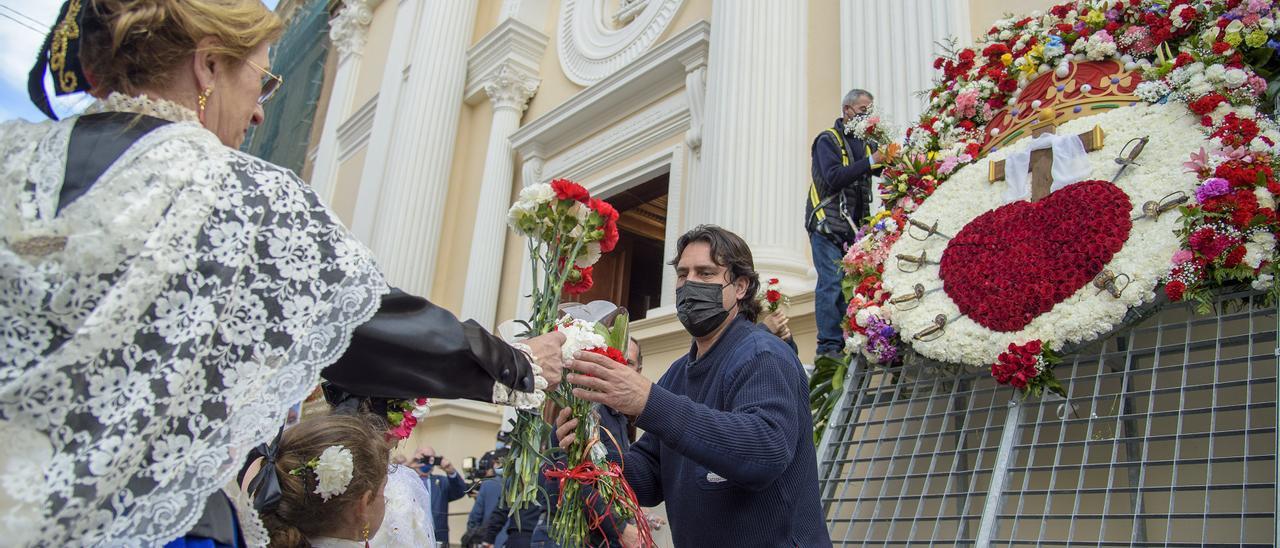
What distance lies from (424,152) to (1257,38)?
32.8 feet

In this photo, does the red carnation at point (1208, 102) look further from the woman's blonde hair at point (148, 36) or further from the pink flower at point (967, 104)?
the woman's blonde hair at point (148, 36)

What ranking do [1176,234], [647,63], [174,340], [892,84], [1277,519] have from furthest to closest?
[647,63]
[892,84]
[1176,234]
[1277,519]
[174,340]

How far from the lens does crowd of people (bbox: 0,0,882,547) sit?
1.23 m

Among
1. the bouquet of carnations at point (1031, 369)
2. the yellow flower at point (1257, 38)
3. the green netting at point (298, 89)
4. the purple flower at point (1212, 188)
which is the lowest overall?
the bouquet of carnations at point (1031, 369)

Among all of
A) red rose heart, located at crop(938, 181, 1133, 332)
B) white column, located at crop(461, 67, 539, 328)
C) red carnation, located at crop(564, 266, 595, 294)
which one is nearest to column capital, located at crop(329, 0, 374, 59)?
white column, located at crop(461, 67, 539, 328)

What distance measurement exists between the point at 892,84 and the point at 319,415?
4796mm

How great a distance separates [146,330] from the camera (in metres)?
1.29

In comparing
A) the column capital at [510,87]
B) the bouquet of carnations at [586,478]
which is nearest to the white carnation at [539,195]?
the bouquet of carnations at [586,478]

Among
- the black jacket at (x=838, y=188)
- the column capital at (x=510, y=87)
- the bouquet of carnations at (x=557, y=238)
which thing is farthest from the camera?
the column capital at (x=510, y=87)

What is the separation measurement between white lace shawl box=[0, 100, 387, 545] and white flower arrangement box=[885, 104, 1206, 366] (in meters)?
3.06

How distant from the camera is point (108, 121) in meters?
1.44

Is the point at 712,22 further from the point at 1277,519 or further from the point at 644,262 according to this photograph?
the point at 1277,519

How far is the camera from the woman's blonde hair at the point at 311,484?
2062 millimetres

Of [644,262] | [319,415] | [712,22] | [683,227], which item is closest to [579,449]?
[319,415]
